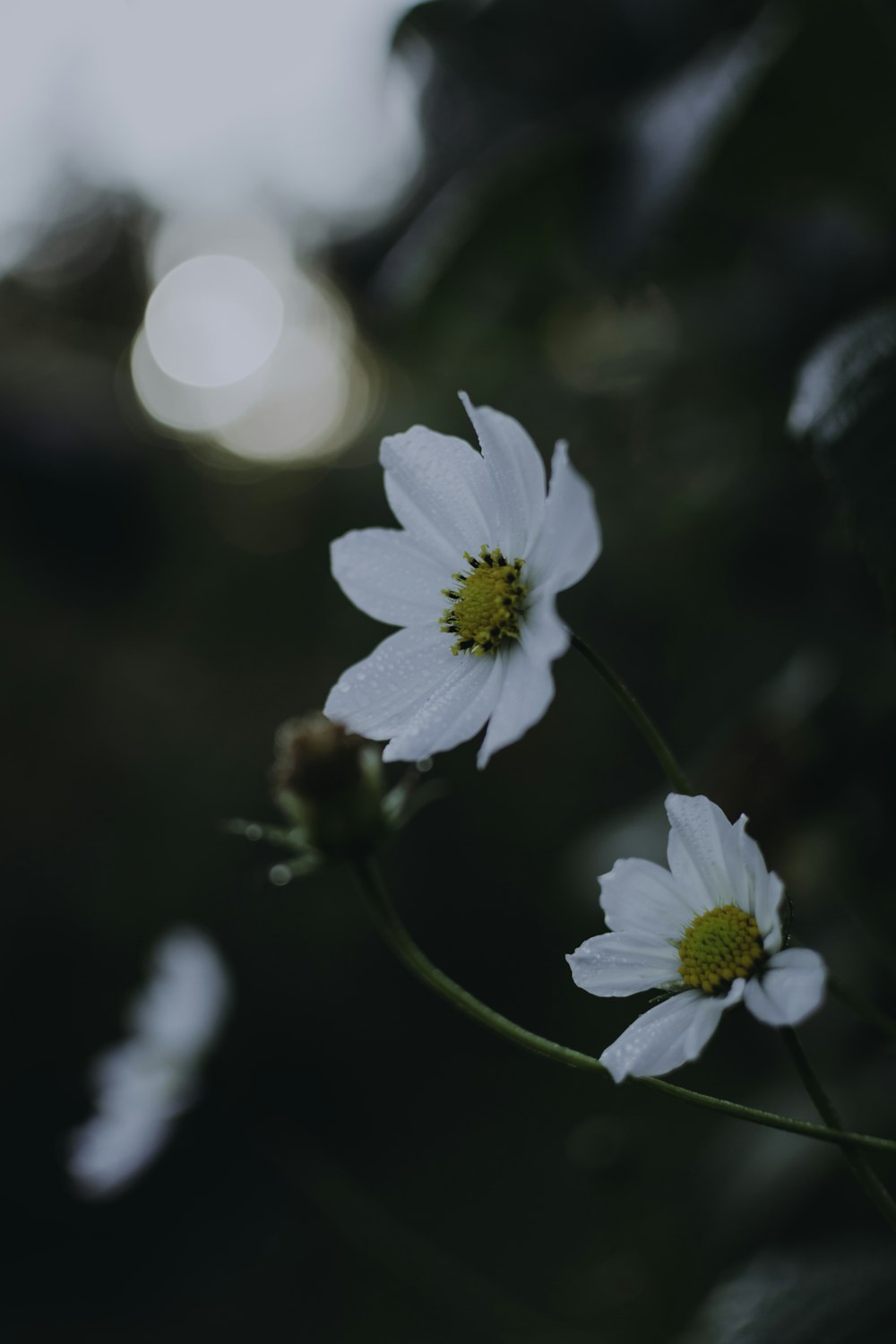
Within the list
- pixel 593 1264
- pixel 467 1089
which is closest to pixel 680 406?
pixel 593 1264


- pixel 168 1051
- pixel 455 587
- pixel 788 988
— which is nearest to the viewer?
pixel 788 988

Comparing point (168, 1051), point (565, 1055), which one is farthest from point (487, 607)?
point (168, 1051)

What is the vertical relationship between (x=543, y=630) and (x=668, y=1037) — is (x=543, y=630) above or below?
above

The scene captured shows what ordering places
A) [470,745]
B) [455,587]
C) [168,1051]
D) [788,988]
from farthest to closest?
1. [470,745]
2. [168,1051]
3. [455,587]
4. [788,988]

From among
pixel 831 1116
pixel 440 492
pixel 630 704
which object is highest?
pixel 440 492

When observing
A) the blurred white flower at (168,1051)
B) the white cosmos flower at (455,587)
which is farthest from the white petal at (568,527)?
the blurred white flower at (168,1051)

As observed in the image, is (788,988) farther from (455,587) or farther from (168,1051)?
(168,1051)

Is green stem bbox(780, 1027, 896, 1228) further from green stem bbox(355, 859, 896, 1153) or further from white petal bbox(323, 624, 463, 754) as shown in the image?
white petal bbox(323, 624, 463, 754)

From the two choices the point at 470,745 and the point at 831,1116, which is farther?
the point at 470,745
